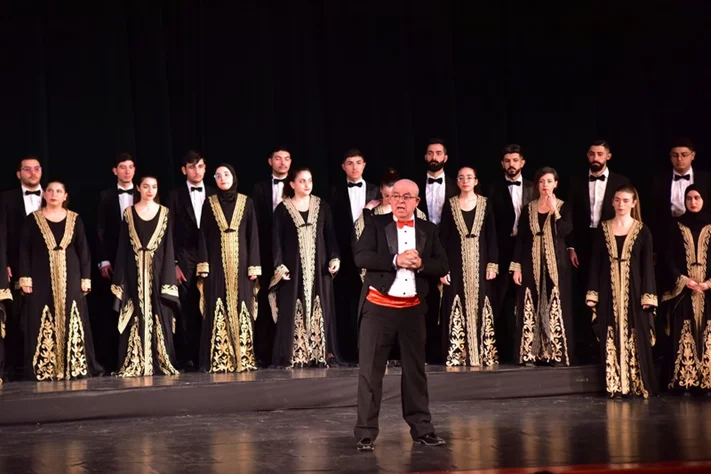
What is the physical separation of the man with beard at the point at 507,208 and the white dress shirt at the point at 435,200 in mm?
344

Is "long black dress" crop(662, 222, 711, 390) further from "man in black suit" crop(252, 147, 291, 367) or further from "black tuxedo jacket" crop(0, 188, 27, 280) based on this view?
"black tuxedo jacket" crop(0, 188, 27, 280)

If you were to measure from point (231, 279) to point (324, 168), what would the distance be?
1540 millimetres

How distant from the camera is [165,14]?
8.44m

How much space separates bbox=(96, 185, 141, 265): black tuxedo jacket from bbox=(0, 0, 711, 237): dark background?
1.62ft

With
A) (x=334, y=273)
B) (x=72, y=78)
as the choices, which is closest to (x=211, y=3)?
(x=72, y=78)

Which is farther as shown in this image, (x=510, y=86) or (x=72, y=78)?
(x=510, y=86)

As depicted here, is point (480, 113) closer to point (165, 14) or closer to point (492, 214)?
point (492, 214)

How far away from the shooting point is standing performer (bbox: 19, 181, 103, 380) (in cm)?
727

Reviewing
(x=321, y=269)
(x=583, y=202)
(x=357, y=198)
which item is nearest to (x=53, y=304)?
(x=321, y=269)

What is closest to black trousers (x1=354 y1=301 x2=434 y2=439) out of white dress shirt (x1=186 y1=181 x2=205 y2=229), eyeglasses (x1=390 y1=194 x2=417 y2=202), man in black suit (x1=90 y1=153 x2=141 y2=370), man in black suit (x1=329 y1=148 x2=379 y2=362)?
eyeglasses (x1=390 y1=194 x2=417 y2=202)

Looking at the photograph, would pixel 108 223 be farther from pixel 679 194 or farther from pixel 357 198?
pixel 679 194

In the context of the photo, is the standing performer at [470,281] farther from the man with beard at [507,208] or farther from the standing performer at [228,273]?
the standing performer at [228,273]

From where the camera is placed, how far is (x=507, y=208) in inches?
312

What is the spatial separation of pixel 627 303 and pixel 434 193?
62.7 inches
